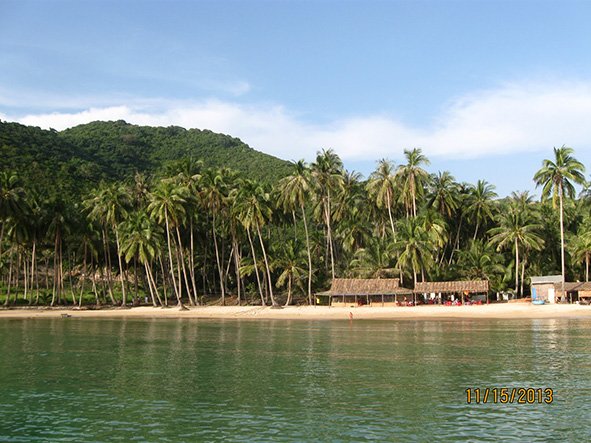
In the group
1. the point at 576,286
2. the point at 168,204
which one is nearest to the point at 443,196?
the point at 576,286

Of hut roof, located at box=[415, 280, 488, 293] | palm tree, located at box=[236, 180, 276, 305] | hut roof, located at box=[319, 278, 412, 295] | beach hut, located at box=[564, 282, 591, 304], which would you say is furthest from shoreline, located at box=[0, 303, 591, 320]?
palm tree, located at box=[236, 180, 276, 305]

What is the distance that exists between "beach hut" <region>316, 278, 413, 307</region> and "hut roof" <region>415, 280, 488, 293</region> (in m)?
1.83

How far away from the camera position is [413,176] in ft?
258

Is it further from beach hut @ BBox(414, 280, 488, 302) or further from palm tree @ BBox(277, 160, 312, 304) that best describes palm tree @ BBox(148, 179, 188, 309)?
beach hut @ BBox(414, 280, 488, 302)

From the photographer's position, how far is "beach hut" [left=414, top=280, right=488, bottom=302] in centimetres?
7006

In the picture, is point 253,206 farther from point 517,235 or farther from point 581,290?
point 581,290

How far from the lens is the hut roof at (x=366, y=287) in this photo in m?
70.7

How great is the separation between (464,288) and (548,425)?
53.8 meters

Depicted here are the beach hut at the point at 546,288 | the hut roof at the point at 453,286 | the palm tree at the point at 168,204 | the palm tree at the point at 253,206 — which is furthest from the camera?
the palm tree at the point at 253,206

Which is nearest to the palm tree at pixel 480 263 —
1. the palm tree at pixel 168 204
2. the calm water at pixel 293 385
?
the calm water at pixel 293 385

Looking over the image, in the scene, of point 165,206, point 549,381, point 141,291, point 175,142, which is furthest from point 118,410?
point 175,142

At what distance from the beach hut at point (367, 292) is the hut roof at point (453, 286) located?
1828 millimetres

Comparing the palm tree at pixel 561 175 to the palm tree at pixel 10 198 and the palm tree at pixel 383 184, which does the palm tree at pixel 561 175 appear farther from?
the palm tree at pixel 10 198

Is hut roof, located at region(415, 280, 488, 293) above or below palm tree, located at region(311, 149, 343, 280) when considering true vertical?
below
